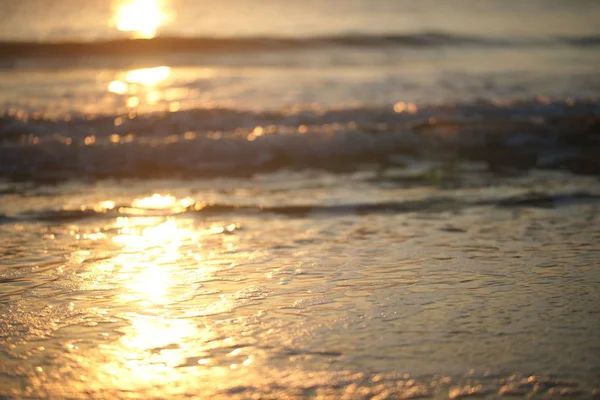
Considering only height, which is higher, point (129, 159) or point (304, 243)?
point (129, 159)

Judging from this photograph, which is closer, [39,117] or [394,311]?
[394,311]

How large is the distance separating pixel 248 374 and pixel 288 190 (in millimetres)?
2930

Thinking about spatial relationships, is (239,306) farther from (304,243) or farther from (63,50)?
(63,50)

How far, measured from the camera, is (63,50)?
12.6m

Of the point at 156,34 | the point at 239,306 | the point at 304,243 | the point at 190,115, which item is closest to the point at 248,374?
the point at 239,306

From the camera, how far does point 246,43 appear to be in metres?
13.3

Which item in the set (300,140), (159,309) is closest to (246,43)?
(300,140)

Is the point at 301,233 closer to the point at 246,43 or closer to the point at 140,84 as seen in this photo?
the point at 140,84

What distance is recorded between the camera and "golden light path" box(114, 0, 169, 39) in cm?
1416

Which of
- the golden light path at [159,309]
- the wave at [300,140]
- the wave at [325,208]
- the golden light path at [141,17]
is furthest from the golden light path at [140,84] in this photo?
the golden light path at [159,309]

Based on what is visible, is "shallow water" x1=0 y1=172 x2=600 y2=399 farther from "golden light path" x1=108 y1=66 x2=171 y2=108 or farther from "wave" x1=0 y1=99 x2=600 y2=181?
"golden light path" x1=108 y1=66 x2=171 y2=108

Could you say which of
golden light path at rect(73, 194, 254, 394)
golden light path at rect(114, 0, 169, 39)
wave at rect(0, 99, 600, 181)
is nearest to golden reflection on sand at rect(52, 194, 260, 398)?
golden light path at rect(73, 194, 254, 394)

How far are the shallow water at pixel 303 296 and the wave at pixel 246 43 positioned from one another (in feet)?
28.0

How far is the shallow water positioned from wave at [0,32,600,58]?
8.53 meters
